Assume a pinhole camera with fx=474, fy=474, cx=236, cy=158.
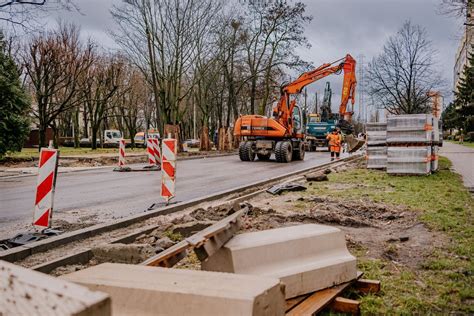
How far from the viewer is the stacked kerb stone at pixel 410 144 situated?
1565cm

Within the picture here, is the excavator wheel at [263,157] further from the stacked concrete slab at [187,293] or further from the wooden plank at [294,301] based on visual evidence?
the stacked concrete slab at [187,293]

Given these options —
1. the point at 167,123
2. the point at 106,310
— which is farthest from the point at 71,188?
the point at 167,123

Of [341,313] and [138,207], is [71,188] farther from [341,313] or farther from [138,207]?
[341,313]

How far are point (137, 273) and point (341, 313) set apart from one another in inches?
66.1

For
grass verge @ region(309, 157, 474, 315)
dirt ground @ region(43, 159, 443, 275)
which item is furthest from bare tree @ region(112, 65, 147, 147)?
grass verge @ region(309, 157, 474, 315)

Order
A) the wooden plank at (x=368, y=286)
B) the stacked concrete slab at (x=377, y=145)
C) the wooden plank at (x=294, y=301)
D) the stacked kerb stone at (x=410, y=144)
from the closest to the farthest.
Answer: the wooden plank at (x=294, y=301)
the wooden plank at (x=368, y=286)
the stacked kerb stone at (x=410, y=144)
the stacked concrete slab at (x=377, y=145)

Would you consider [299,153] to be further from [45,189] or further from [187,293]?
[187,293]

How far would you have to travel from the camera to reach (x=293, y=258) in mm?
3965

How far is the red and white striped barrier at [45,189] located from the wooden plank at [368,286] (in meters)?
4.58

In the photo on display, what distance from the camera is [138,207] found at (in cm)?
966

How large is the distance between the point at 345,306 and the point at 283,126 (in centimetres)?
2224

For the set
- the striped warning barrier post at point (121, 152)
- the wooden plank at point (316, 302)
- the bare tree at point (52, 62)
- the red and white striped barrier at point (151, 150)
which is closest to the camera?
the wooden plank at point (316, 302)

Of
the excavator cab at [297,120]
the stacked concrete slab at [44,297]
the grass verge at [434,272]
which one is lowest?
the grass verge at [434,272]

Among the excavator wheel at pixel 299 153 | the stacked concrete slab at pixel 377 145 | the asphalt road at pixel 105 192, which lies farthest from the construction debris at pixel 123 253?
the excavator wheel at pixel 299 153
